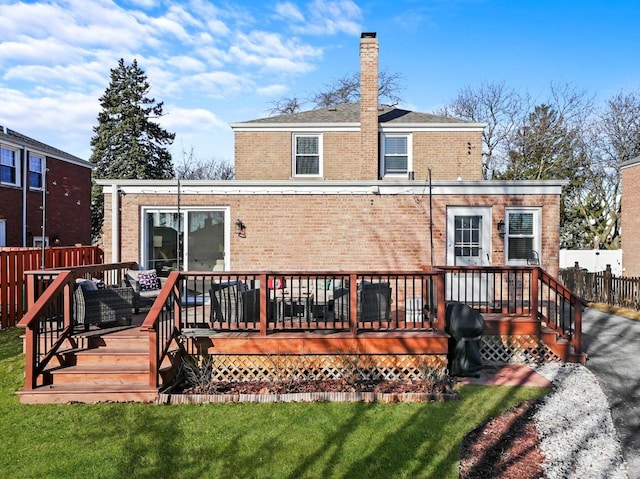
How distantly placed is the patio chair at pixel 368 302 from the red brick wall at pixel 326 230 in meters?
3.07

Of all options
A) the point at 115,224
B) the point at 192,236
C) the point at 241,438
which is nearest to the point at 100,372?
the point at 241,438

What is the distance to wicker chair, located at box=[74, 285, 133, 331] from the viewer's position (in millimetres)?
6773

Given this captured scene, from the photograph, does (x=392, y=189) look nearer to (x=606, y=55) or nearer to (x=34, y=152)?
(x=34, y=152)

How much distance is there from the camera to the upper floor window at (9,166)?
682 inches

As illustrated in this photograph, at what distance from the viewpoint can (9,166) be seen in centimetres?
1769

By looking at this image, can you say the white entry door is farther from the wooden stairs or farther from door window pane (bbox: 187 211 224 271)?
the wooden stairs

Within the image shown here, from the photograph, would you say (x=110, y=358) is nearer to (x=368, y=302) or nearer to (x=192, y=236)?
(x=368, y=302)

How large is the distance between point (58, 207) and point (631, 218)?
30.1 meters

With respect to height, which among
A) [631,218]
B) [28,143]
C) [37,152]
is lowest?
[631,218]

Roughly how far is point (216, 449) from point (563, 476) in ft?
11.7

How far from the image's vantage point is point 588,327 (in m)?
10.7

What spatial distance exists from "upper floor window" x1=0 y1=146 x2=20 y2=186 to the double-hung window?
775 inches

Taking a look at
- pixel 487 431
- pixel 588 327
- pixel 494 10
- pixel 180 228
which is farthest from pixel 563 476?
pixel 494 10

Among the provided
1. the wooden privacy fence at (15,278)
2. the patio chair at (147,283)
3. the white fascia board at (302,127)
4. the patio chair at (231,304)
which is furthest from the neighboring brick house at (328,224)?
the white fascia board at (302,127)
